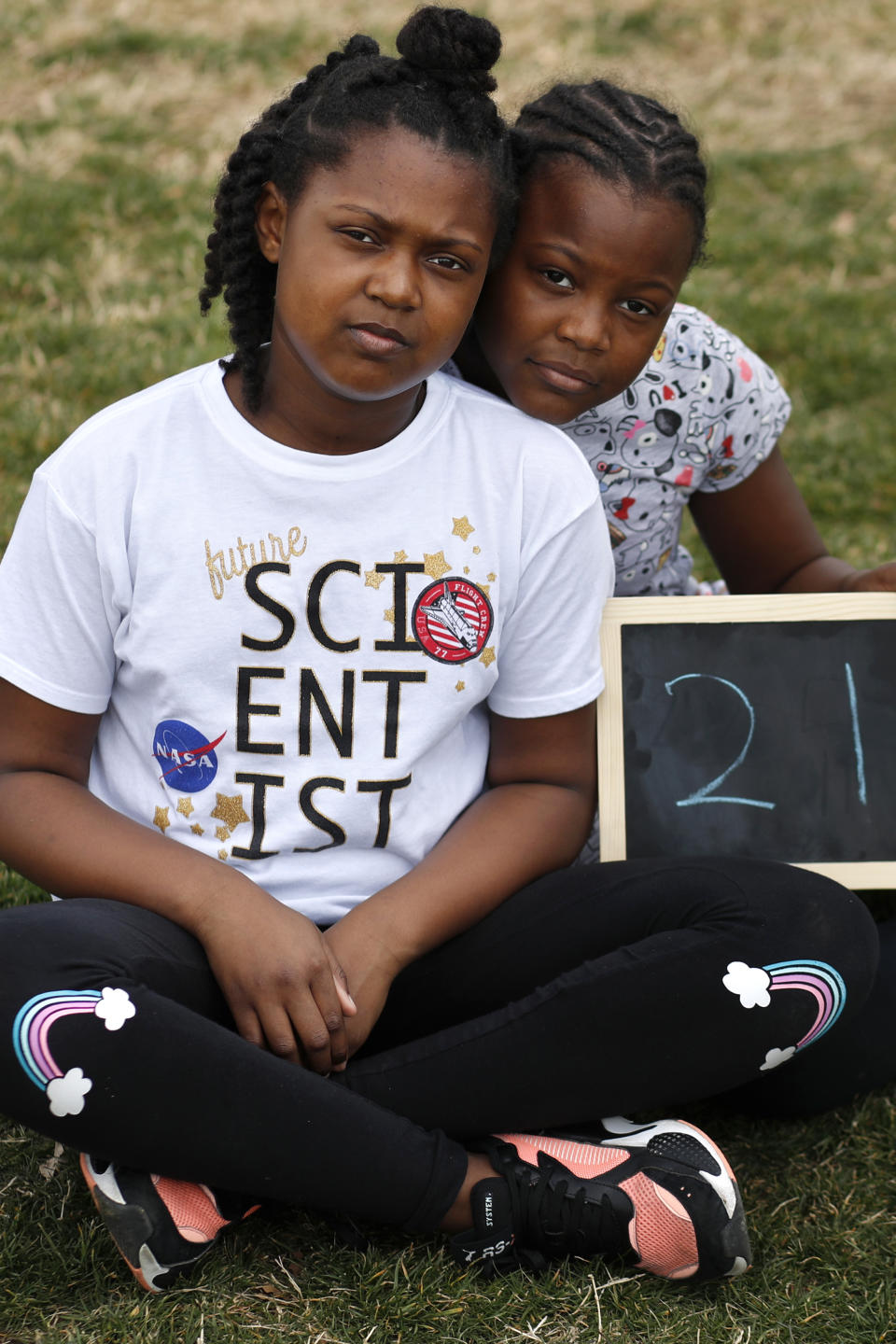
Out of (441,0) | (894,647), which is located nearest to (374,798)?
(894,647)

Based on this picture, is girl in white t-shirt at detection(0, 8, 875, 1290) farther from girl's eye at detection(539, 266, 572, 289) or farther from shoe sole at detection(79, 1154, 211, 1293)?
girl's eye at detection(539, 266, 572, 289)

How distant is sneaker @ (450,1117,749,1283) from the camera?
2.02 meters

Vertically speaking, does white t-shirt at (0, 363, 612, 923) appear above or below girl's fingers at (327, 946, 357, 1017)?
above

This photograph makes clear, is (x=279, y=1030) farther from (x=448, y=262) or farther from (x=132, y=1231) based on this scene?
(x=448, y=262)

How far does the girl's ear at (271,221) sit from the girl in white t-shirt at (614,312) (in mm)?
360

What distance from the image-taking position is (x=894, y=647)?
8.74ft

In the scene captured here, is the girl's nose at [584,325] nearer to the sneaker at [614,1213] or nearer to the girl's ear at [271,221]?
the girl's ear at [271,221]

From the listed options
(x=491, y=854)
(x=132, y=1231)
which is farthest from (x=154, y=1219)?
(x=491, y=854)

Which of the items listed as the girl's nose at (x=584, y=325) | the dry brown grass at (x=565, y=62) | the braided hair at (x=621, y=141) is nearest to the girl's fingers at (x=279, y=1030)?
the girl's nose at (x=584, y=325)

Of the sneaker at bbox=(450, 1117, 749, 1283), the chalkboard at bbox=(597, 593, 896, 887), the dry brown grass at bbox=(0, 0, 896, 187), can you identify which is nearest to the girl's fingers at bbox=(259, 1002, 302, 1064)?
the sneaker at bbox=(450, 1117, 749, 1283)

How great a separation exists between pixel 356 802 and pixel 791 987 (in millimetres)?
692

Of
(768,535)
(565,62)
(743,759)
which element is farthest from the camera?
(565,62)

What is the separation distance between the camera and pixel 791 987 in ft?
6.88

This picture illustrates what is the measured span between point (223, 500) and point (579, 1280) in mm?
1225
